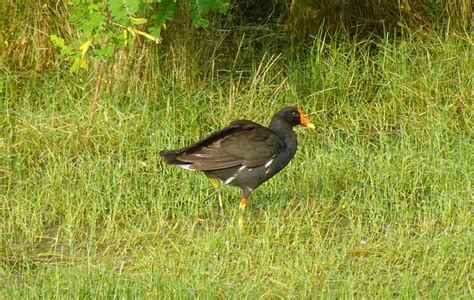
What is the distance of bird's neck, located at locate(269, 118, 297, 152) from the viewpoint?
781 centimetres

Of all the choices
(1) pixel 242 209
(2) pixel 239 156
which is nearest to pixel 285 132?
(2) pixel 239 156

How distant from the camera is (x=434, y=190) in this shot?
25.6 feet

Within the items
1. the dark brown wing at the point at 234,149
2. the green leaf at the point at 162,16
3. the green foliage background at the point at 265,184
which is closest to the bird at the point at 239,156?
the dark brown wing at the point at 234,149

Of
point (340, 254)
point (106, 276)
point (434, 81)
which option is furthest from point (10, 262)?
point (434, 81)

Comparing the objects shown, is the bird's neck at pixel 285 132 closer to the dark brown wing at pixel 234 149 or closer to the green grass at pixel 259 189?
the dark brown wing at pixel 234 149

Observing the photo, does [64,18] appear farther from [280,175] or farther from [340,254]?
[340,254]

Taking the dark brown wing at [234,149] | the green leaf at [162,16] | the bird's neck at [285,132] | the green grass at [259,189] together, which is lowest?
the green grass at [259,189]

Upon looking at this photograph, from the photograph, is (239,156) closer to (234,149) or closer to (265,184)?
(234,149)

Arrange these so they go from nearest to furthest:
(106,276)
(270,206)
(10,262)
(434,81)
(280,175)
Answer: (106,276) < (10,262) < (270,206) < (280,175) < (434,81)

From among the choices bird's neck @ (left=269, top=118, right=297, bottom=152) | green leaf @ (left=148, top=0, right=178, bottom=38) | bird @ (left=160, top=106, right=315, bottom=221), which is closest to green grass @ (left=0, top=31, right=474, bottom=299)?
bird @ (left=160, top=106, right=315, bottom=221)

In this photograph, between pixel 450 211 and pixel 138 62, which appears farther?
pixel 138 62

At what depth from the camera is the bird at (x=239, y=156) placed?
748 cm

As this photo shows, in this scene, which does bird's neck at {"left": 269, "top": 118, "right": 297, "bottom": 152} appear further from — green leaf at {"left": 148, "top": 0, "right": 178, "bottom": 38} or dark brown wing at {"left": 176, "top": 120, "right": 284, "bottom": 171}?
green leaf at {"left": 148, "top": 0, "right": 178, "bottom": 38}

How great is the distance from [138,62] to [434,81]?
218cm
